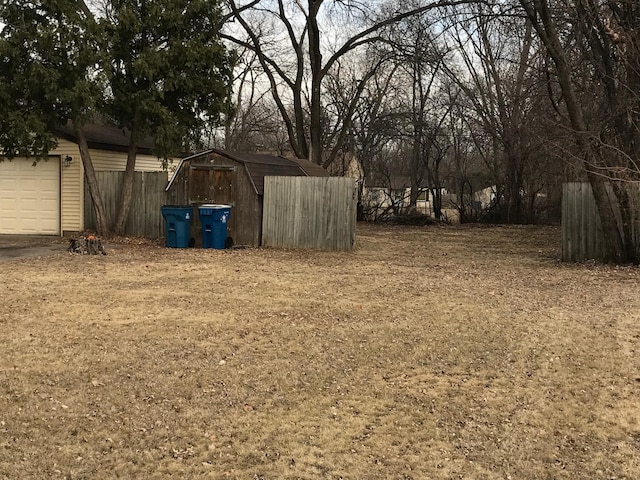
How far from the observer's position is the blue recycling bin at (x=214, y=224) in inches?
571

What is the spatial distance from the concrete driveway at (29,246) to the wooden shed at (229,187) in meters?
3.10

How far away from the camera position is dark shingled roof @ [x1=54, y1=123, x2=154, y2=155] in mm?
16859

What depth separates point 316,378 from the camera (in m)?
5.34

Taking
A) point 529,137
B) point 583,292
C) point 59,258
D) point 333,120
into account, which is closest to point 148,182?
point 59,258

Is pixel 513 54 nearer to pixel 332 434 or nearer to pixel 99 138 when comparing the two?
pixel 99 138

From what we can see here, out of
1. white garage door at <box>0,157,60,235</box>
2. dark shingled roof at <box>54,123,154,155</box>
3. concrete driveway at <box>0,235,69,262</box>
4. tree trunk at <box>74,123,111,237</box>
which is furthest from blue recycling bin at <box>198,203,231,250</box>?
white garage door at <box>0,157,60,235</box>

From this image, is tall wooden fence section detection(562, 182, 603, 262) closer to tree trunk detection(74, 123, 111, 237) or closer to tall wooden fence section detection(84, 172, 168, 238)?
tall wooden fence section detection(84, 172, 168, 238)

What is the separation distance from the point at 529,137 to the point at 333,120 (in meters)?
11.8

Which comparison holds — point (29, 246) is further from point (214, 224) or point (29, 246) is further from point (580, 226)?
point (580, 226)

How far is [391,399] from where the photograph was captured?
487 centimetres

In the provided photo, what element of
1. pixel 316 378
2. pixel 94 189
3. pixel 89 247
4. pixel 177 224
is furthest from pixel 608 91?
pixel 94 189

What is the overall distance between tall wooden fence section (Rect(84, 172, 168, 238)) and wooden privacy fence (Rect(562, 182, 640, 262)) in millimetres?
9649

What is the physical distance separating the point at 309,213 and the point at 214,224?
2200 mm

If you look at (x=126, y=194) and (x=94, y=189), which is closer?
(x=94, y=189)
